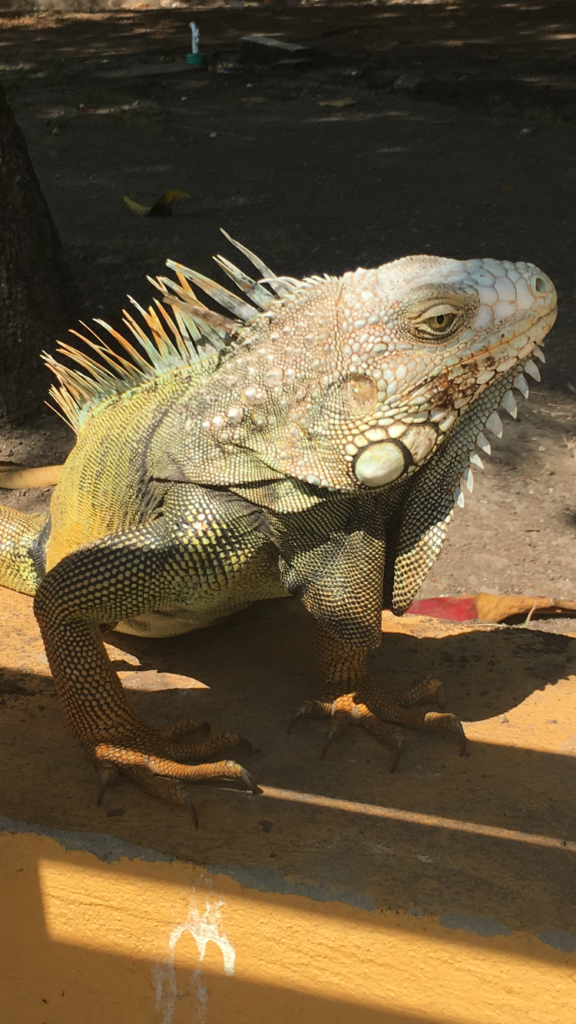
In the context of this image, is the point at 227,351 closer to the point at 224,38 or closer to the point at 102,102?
the point at 102,102

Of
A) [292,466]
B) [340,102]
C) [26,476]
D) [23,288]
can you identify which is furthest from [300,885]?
[340,102]

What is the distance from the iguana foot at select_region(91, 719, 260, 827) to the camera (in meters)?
2.64

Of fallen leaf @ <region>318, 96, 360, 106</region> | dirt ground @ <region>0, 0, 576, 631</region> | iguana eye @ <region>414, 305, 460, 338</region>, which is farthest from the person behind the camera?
fallen leaf @ <region>318, 96, 360, 106</region>

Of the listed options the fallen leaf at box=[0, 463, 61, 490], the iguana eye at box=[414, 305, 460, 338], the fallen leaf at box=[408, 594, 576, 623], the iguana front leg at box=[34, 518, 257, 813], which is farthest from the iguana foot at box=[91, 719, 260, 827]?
the fallen leaf at box=[0, 463, 61, 490]

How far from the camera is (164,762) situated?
8.91ft

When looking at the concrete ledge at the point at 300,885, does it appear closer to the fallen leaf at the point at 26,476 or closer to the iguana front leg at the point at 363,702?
the iguana front leg at the point at 363,702

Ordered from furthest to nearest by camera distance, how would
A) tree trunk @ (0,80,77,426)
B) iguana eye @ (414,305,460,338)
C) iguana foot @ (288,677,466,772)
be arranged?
1. tree trunk @ (0,80,77,426)
2. iguana foot @ (288,677,466,772)
3. iguana eye @ (414,305,460,338)

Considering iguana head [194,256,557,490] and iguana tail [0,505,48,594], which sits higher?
iguana head [194,256,557,490]

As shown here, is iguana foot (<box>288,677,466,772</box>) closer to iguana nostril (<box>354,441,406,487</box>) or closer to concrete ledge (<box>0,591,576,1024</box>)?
concrete ledge (<box>0,591,576,1024</box>)

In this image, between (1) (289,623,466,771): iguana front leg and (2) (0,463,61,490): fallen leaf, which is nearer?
(1) (289,623,466,771): iguana front leg

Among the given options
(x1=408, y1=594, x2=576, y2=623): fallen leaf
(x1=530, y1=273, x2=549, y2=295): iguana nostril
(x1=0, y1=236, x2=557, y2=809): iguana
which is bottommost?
(x1=408, y1=594, x2=576, y2=623): fallen leaf

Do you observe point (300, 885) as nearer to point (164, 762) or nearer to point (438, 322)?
point (164, 762)

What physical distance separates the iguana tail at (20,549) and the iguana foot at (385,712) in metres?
1.29

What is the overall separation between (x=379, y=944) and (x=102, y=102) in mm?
12325
